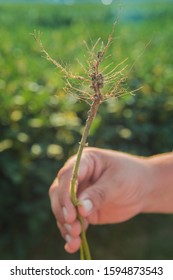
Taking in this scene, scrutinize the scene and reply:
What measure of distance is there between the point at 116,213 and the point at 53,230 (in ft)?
5.43

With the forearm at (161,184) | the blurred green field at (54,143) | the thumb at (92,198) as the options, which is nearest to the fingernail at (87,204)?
the thumb at (92,198)

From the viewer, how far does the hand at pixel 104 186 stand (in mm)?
Result: 1510

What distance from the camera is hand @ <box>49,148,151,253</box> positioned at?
151cm

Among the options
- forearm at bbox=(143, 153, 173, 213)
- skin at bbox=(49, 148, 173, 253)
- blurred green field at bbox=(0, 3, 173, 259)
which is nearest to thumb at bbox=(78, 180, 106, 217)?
skin at bbox=(49, 148, 173, 253)

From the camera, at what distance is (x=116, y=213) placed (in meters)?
1.75

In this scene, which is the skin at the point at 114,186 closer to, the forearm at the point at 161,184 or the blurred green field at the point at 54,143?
the forearm at the point at 161,184

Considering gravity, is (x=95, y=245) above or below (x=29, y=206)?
below

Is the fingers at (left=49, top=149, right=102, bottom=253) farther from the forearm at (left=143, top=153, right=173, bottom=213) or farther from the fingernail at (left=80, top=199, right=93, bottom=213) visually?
the forearm at (left=143, top=153, right=173, bottom=213)

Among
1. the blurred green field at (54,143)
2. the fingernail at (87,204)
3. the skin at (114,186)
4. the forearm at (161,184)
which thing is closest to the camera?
the fingernail at (87,204)

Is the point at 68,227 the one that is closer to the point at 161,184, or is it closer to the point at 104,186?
the point at 104,186

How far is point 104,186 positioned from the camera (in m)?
1.59
